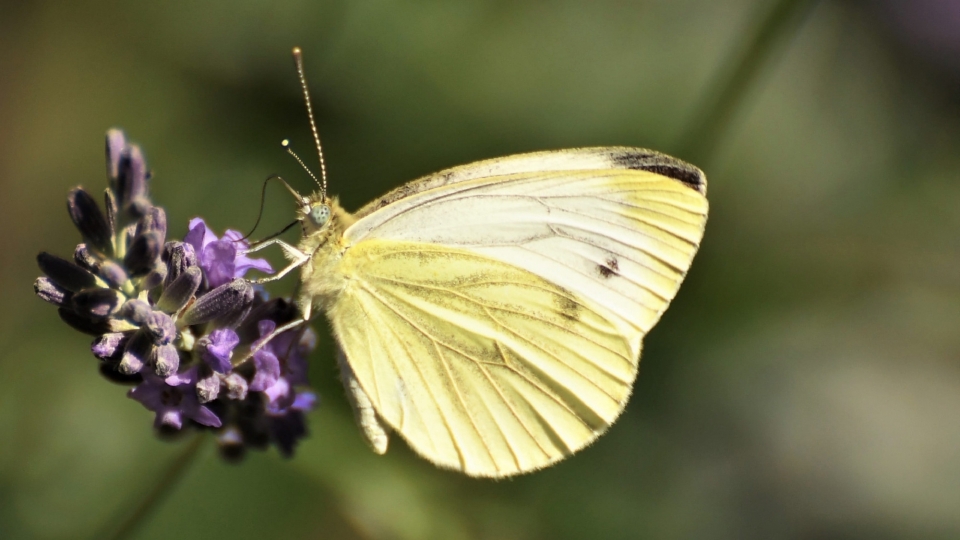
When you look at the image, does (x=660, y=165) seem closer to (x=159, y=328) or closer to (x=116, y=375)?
(x=159, y=328)

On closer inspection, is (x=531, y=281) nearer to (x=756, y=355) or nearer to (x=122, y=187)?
(x=122, y=187)

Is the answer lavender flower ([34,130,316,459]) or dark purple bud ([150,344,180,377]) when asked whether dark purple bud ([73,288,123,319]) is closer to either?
lavender flower ([34,130,316,459])

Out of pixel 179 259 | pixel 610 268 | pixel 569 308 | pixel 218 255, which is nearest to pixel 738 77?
pixel 610 268

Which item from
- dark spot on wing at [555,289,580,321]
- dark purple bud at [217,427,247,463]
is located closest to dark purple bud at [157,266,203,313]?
dark purple bud at [217,427,247,463]

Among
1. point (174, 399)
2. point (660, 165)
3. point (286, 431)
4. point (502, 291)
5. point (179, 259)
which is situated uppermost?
point (660, 165)

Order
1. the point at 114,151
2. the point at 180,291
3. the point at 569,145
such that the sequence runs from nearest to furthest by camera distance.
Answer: the point at 114,151
the point at 180,291
the point at 569,145
